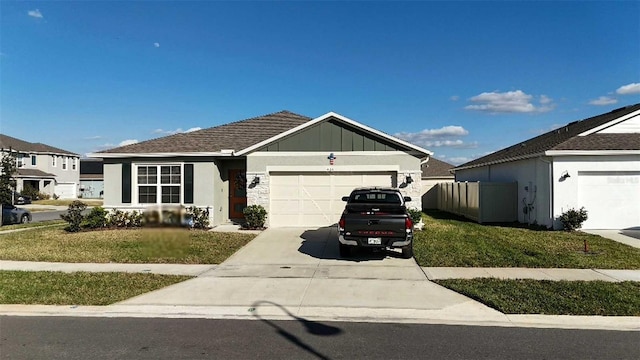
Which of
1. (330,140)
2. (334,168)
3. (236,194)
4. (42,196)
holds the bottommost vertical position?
(42,196)

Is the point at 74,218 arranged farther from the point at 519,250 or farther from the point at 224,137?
the point at 519,250

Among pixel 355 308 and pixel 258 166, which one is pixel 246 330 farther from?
pixel 258 166

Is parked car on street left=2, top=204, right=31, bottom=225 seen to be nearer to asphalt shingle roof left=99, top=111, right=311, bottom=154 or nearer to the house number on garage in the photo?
asphalt shingle roof left=99, top=111, right=311, bottom=154

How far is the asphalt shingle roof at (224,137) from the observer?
17266 millimetres

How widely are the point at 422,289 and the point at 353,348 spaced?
3.27m

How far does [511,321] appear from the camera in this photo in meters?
6.35

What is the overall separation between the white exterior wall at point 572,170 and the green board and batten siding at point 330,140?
6.18 meters

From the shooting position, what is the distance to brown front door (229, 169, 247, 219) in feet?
59.3


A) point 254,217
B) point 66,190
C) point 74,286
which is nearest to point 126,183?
point 254,217

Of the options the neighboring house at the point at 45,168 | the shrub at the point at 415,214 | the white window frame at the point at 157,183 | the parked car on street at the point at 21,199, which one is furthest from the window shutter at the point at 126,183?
the neighboring house at the point at 45,168

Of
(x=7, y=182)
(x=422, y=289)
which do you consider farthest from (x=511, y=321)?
(x=7, y=182)

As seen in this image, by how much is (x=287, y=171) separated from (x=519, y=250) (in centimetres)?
854

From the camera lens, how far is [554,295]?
7.57 m

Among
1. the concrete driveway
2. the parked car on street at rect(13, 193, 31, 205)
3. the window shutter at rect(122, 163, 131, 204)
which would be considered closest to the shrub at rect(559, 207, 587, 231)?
the concrete driveway
